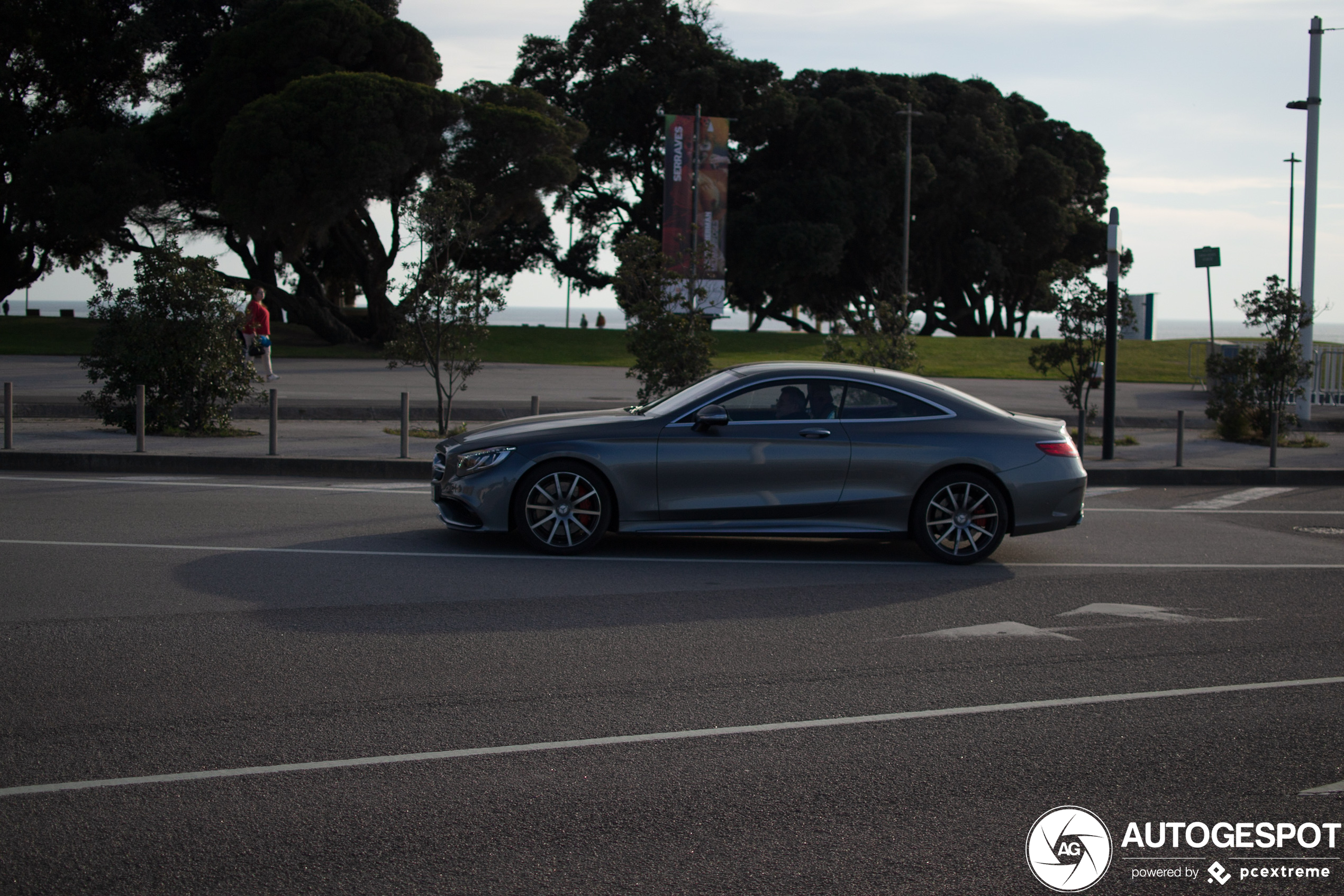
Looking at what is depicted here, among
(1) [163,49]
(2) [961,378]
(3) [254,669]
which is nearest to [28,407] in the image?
(3) [254,669]

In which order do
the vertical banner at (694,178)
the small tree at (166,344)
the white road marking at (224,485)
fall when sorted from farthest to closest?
the vertical banner at (694,178) < the small tree at (166,344) < the white road marking at (224,485)

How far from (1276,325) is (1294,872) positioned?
17.2 m

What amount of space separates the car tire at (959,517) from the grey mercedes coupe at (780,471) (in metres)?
0.01

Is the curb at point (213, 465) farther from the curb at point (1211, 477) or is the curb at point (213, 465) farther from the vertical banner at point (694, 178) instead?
the vertical banner at point (694, 178)

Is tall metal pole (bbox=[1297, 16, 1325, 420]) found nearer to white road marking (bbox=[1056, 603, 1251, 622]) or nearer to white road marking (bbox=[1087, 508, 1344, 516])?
white road marking (bbox=[1087, 508, 1344, 516])

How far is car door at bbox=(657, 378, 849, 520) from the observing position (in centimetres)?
920

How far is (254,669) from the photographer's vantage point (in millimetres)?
6035

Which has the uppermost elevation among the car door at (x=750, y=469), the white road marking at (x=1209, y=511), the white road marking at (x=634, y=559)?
the car door at (x=750, y=469)

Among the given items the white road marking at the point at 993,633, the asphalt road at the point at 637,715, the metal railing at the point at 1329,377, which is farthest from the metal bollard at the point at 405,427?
the metal railing at the point at 1329,377

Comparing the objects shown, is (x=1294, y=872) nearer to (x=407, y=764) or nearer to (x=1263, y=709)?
(x=1263, y=709)

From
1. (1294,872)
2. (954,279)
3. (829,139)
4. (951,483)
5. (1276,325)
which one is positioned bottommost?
(1294,872)

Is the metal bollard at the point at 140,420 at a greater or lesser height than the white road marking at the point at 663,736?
greater

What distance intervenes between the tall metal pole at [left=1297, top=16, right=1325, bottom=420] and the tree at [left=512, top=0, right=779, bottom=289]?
32.2 meters

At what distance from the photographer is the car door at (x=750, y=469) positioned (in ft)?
30.2
